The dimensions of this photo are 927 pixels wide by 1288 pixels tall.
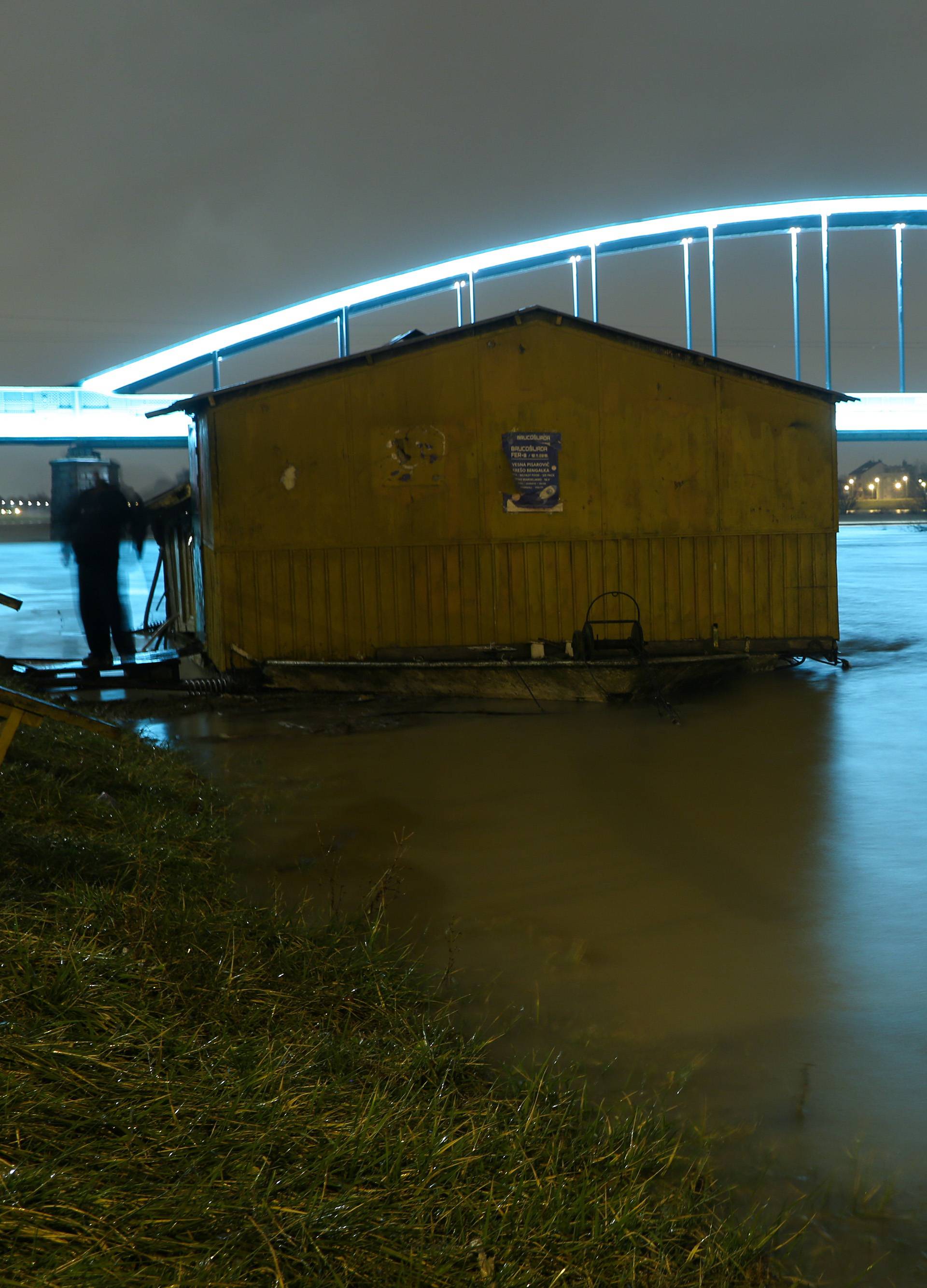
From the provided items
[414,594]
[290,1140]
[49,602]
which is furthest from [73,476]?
[290,1140]

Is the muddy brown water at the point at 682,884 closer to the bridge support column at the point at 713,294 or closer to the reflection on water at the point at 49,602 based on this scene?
the reflection on water at the point at 49,602

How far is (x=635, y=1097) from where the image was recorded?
3.10 m

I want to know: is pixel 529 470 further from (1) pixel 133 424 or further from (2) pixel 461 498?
(1) pixel 133 424

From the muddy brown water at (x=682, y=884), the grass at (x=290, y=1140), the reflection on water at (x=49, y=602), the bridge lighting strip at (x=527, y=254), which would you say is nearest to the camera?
the grass at (x=290, y=1140)

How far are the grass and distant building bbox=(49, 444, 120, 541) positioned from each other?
8448mm

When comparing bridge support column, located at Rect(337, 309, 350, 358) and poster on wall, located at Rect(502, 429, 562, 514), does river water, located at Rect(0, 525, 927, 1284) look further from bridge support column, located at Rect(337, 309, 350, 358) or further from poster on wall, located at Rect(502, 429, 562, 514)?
bridge support column, located at Rect(337, 309, 350, 358)

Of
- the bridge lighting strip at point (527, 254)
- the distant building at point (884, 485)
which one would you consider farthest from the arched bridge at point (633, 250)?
the distant building at point (884, 485)

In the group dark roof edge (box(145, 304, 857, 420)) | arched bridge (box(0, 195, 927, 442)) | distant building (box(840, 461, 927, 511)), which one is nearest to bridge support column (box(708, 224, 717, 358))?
arched bridge (box(0, 195, 927, 442))

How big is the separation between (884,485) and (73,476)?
14288 centimetres

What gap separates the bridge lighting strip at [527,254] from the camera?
1722 inches

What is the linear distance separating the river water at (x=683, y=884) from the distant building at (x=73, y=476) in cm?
352

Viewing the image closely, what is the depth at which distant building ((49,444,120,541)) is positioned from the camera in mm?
11594

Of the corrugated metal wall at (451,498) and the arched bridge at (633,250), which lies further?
the arched bridge at (633,250)

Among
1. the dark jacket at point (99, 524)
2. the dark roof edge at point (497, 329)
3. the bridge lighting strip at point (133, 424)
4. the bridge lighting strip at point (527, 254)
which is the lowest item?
the dark jacket at point (99, 524)
